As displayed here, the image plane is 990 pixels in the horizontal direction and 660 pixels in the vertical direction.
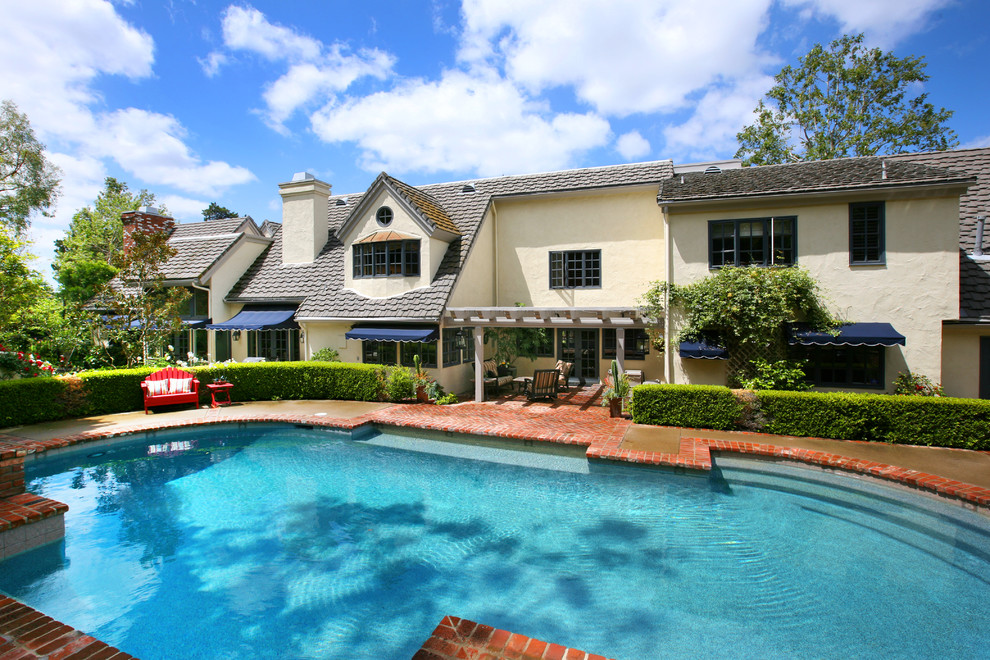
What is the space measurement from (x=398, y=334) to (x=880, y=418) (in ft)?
55.6

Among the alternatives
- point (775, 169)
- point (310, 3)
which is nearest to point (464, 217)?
point (310, 3)

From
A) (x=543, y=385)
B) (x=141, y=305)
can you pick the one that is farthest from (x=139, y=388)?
(x=543, y=385)

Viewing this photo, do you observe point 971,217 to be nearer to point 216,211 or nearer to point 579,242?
point 579,242

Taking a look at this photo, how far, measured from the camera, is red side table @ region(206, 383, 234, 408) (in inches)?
746

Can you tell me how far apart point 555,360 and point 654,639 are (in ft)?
62.5

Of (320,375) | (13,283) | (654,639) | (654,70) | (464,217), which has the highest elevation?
(654,70)

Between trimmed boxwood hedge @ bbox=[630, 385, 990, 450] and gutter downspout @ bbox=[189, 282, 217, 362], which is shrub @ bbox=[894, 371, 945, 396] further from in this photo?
gutter downspout @ bbox=[189, 282, 217, 362]

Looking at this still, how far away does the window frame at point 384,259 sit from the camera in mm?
21594

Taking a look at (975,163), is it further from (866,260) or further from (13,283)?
(13,283)

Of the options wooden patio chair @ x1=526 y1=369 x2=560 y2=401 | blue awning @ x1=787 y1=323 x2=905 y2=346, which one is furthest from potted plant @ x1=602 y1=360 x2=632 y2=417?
blue awning @ x1=787 y1=323 x2=905 y2=346

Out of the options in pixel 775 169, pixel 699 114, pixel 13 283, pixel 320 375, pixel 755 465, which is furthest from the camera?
pixel 699 114

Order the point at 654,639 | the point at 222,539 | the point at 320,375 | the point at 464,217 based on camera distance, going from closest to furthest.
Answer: the point at 654,639, the point at 222,539, the point at 320,375, the point at 464,217

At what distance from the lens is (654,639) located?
617cm

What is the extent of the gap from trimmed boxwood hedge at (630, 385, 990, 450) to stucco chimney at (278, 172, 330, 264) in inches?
784
